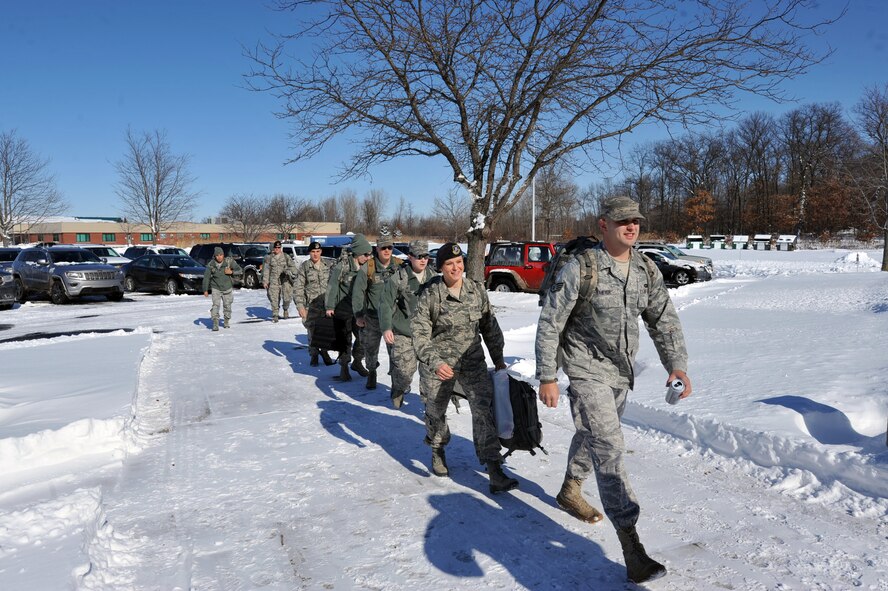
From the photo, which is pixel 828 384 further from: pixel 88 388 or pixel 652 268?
pixel 88 388

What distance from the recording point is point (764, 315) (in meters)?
11.6

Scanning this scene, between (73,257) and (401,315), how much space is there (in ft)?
61.6

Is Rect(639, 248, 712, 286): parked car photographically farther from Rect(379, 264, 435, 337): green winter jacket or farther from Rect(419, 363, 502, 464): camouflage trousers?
Rect(419, 363, 502, 464): camouflage trousers

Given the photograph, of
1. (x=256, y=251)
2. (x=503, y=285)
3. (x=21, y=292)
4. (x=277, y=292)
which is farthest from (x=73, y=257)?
(x=503, y=285)

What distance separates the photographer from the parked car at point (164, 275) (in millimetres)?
22516

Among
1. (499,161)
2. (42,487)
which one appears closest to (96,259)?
(499,161)

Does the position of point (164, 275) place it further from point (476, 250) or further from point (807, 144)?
point (807, 144)

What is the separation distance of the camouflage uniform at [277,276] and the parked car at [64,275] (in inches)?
345

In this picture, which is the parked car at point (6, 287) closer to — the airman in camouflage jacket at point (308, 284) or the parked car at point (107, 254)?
the parked car at point (107, 254)

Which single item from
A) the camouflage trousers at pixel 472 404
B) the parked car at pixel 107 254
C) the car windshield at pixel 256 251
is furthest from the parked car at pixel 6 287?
Result: the camouflage trousers at pixel 472 404

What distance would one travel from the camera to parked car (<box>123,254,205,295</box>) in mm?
22516

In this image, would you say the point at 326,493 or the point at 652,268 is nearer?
the point at 652,268

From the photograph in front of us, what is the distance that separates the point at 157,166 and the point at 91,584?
138 ft

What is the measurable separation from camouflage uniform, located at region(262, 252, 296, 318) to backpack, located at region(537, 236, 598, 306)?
10.8m
